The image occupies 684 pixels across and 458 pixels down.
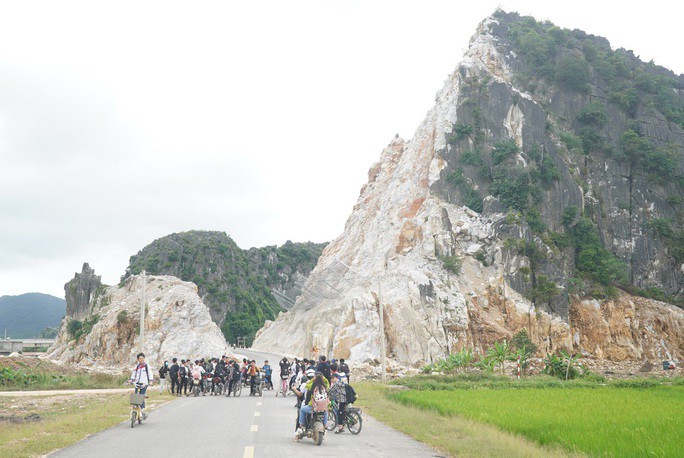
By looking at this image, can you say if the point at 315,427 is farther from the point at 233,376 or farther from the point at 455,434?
the point at 233,376

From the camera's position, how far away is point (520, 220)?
6650 cm

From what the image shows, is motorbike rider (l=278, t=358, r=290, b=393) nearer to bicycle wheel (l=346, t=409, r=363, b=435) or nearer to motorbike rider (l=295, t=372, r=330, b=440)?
bicycle wheel (l=346, t=409, r=363, b=435)

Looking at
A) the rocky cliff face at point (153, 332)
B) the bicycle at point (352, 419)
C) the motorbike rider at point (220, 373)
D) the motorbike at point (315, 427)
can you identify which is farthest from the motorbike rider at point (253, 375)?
the rocky cliff face at point (153, 332)

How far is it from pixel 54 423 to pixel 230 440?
21.5 feet

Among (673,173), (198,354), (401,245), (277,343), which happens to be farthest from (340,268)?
(673,173)


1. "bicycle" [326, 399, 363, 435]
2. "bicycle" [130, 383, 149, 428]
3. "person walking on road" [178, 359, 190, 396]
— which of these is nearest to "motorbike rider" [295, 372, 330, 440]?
"bicycle" [326, 399, 363, 435]

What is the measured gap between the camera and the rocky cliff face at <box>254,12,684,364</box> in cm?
5862

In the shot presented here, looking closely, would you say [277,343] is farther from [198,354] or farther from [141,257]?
[141,257]

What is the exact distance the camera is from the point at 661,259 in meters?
75.1

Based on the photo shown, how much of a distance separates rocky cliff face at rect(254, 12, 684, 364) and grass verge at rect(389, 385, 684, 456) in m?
28.2

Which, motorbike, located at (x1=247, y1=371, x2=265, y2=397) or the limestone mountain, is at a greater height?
the limestone mountain

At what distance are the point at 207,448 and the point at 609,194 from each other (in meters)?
79.3

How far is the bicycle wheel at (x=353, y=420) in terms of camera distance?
1487 cm

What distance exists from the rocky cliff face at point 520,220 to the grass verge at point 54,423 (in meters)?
29.1
